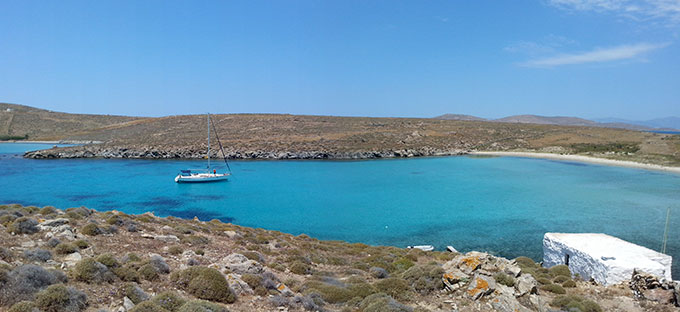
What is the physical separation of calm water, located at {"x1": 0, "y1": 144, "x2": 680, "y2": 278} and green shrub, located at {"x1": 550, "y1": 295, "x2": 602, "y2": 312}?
10761 mm

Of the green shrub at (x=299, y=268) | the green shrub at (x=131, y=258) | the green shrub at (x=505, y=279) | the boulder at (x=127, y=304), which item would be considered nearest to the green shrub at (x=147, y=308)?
the boulder at (x=127, y=304)

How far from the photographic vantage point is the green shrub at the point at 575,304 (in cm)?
951

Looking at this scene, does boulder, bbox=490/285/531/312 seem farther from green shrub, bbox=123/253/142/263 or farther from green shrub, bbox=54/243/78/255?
green shrub, bbox=54/243/78/255

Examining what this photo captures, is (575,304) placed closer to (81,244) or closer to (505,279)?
(505,279)

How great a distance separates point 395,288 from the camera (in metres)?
10.5

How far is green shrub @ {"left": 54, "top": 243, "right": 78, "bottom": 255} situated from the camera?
10164mm

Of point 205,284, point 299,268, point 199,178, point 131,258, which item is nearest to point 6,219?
point 131,258

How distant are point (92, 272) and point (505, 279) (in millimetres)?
10638

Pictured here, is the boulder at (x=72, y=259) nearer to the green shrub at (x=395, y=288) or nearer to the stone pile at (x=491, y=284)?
the green shrub at (x=395, y=288)

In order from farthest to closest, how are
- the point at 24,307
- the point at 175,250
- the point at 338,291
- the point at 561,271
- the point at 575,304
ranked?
the point at 561,271 → the point at 175,250 → the point at 338,291 → the point at 575,304 → the point at 24,307

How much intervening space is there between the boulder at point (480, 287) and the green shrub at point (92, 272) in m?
9.07

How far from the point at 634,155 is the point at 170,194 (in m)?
74.2

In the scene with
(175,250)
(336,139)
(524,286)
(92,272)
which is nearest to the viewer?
(92,272)

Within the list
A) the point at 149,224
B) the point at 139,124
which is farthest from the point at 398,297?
the point at 139,124
